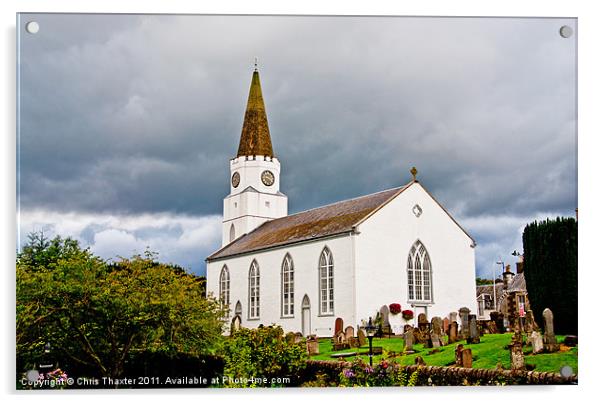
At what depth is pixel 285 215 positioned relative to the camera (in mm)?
30938

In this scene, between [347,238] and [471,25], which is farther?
[347,238]

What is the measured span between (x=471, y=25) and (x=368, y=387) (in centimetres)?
708

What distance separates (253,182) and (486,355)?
55.4 feet

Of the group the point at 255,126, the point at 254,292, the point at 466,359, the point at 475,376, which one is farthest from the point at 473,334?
the point at 254,292

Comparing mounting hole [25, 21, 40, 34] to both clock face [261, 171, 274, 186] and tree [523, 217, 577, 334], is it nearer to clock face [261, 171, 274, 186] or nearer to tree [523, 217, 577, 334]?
tree [523, 217, 577, 334]

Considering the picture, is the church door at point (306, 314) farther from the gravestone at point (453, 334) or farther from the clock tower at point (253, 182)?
the gravestone at point (453, 334)

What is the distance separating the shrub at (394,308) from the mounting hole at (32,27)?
1445 centimetres

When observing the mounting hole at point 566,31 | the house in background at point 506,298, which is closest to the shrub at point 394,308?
the house in background at point 506,298

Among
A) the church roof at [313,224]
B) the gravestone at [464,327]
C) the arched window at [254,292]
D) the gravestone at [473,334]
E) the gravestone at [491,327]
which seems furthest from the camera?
the arched window at [254,292]

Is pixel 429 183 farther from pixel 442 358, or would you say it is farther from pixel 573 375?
pixel 573 375

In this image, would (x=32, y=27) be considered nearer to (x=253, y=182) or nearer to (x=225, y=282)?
(x=225, y=282)

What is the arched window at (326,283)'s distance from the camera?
23.9m
